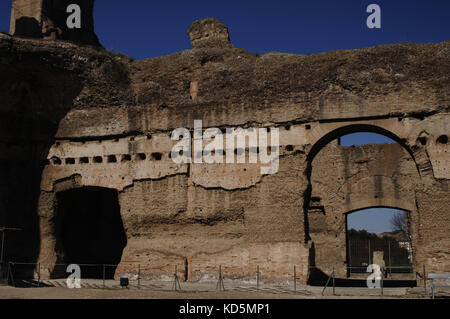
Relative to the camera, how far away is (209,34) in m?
15.5

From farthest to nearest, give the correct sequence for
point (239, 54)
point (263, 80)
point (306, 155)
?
point (239, 54), point (263, 80), point (306, 155)

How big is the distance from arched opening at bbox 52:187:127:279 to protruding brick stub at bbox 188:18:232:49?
4985mm

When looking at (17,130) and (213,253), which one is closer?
(213,253)

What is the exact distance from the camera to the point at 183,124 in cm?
1360

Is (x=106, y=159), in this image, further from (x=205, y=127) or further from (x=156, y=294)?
(x=156, y=294)

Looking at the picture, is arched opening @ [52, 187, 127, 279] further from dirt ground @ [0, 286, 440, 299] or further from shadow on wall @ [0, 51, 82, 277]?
dirt ground @ [0, 286, 440, 299]

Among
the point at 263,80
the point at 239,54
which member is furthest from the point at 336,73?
the point at 239,54

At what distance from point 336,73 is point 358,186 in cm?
765

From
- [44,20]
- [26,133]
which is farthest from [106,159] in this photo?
[44,20]

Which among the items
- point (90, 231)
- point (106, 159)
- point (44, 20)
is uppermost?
point (44, 20)

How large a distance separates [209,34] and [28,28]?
8.21 metres

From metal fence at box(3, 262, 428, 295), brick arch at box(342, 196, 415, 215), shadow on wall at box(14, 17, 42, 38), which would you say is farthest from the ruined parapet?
brick arch at box(342, 196, 415, 215)

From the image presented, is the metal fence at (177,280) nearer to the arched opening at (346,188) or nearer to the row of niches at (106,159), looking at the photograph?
the row of niches at (106,159)
